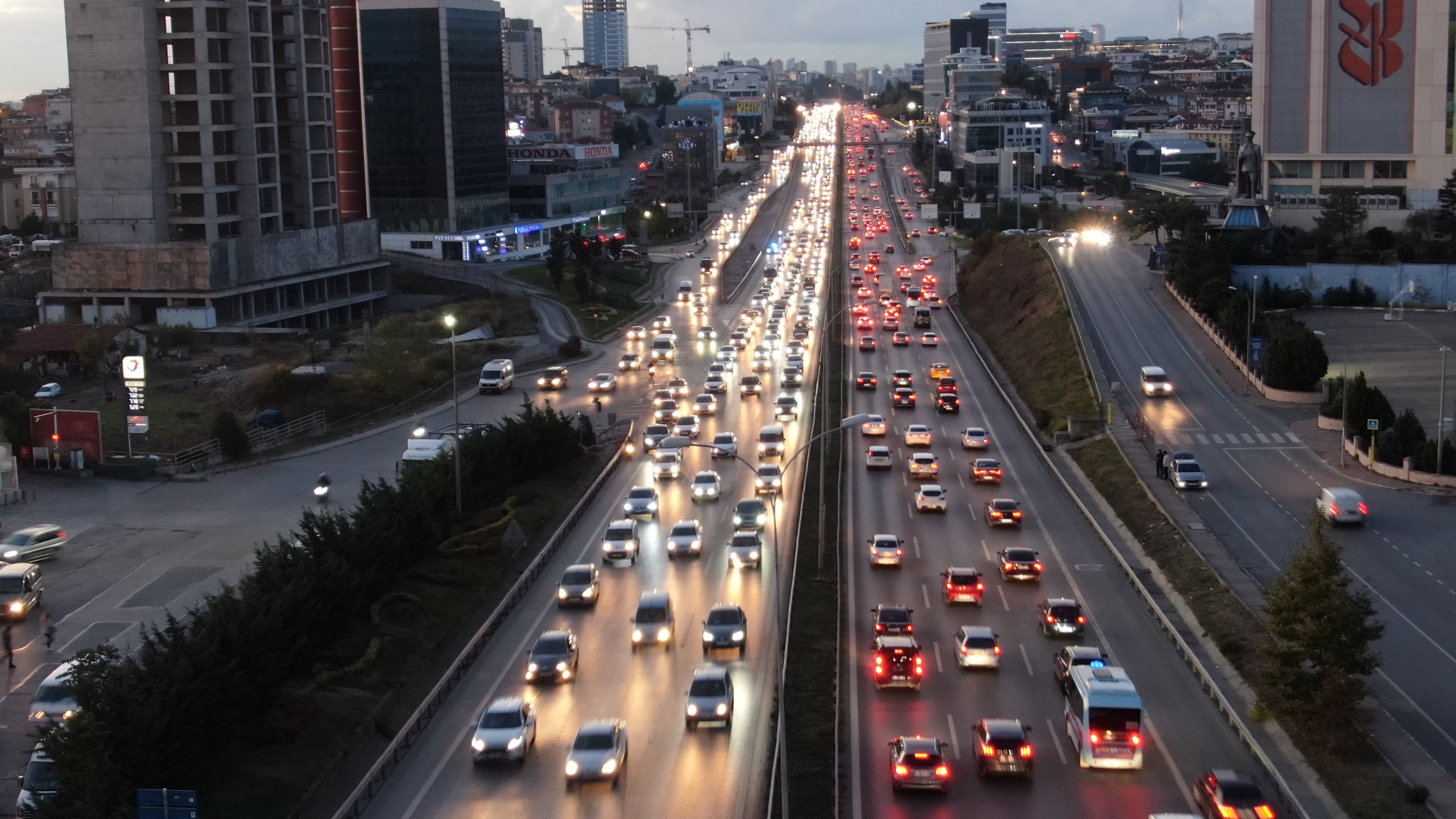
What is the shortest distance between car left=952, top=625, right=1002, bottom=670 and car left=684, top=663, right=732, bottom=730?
229 inches

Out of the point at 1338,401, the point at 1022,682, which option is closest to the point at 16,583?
the point at 1022,682

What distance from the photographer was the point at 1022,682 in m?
32.5

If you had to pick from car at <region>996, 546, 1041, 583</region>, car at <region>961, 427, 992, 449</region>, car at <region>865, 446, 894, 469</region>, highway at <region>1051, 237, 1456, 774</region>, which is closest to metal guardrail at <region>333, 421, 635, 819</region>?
car at <region>865, 446, 894, 469</region>

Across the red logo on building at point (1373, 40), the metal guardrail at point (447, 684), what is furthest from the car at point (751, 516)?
the red logo on building at point (1373, 40)

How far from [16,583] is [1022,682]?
24.8m

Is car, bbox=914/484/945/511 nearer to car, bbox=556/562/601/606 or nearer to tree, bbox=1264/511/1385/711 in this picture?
car, bbox=556/562/601/606

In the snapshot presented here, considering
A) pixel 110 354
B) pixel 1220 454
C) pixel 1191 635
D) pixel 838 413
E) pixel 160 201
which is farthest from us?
pixel 160 201

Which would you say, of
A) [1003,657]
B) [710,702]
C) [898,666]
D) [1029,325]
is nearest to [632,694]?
[710,702]

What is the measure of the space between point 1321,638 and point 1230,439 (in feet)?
105

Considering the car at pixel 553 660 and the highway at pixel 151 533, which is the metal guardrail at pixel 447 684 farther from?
the highway at pixel 151 533

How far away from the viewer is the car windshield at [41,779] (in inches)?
949

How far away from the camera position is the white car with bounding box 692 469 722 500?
51.2m

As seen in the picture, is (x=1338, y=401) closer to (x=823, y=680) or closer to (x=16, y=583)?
(x=823, y=680)

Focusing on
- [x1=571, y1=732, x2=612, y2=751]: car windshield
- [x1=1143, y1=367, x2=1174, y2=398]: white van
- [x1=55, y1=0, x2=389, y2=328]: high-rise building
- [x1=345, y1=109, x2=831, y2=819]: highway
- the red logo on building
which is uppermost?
the red logo on building
